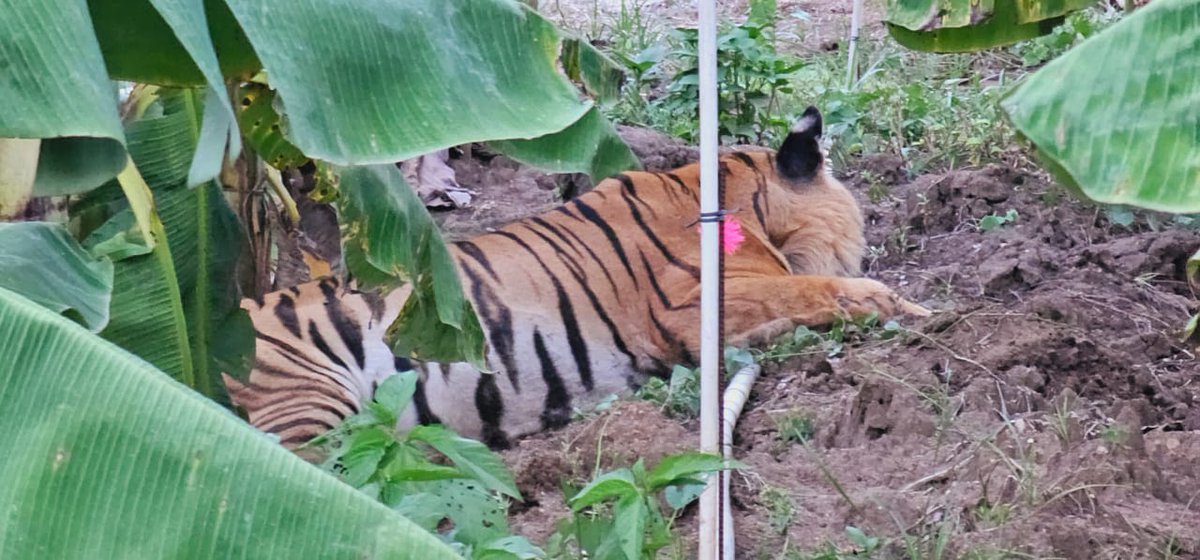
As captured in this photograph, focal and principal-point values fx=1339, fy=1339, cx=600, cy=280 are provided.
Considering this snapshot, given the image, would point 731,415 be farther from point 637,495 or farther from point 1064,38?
point 1064,38

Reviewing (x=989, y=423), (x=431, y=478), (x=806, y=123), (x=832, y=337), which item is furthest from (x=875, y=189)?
(x=431, y=478)

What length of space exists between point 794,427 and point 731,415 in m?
0.17

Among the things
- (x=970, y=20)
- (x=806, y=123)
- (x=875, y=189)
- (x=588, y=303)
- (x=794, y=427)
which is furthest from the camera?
(x=875, y=189)

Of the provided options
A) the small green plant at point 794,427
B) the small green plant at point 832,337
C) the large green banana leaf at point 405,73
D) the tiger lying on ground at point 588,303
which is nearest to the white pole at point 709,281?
the large green banana leaf at point 405,73

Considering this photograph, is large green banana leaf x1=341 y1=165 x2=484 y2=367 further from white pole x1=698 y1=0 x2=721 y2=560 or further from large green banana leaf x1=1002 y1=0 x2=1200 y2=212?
large green banana leaf x1=1002 y1=0 x2=1200 y2=212

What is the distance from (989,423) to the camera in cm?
330

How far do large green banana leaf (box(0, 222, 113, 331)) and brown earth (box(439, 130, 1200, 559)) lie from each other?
133 centimetres

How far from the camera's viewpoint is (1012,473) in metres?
2.93

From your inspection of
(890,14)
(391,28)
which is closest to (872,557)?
(890,14)

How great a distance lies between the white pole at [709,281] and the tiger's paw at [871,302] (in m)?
1.98

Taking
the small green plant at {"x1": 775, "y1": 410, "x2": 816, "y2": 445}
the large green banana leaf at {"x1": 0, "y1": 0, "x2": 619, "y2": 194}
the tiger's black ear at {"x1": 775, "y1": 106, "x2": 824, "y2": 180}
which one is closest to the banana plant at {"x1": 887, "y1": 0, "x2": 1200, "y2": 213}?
the large green banana leaf at {"x1": 0, "y1": 0, "x2": 619, "y2": 194}

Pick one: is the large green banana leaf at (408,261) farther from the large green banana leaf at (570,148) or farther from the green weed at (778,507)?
the green weed at (778,507)

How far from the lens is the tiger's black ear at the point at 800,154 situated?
16.7 feet

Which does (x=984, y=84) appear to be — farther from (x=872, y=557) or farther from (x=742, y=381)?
(x=872, y=557)
